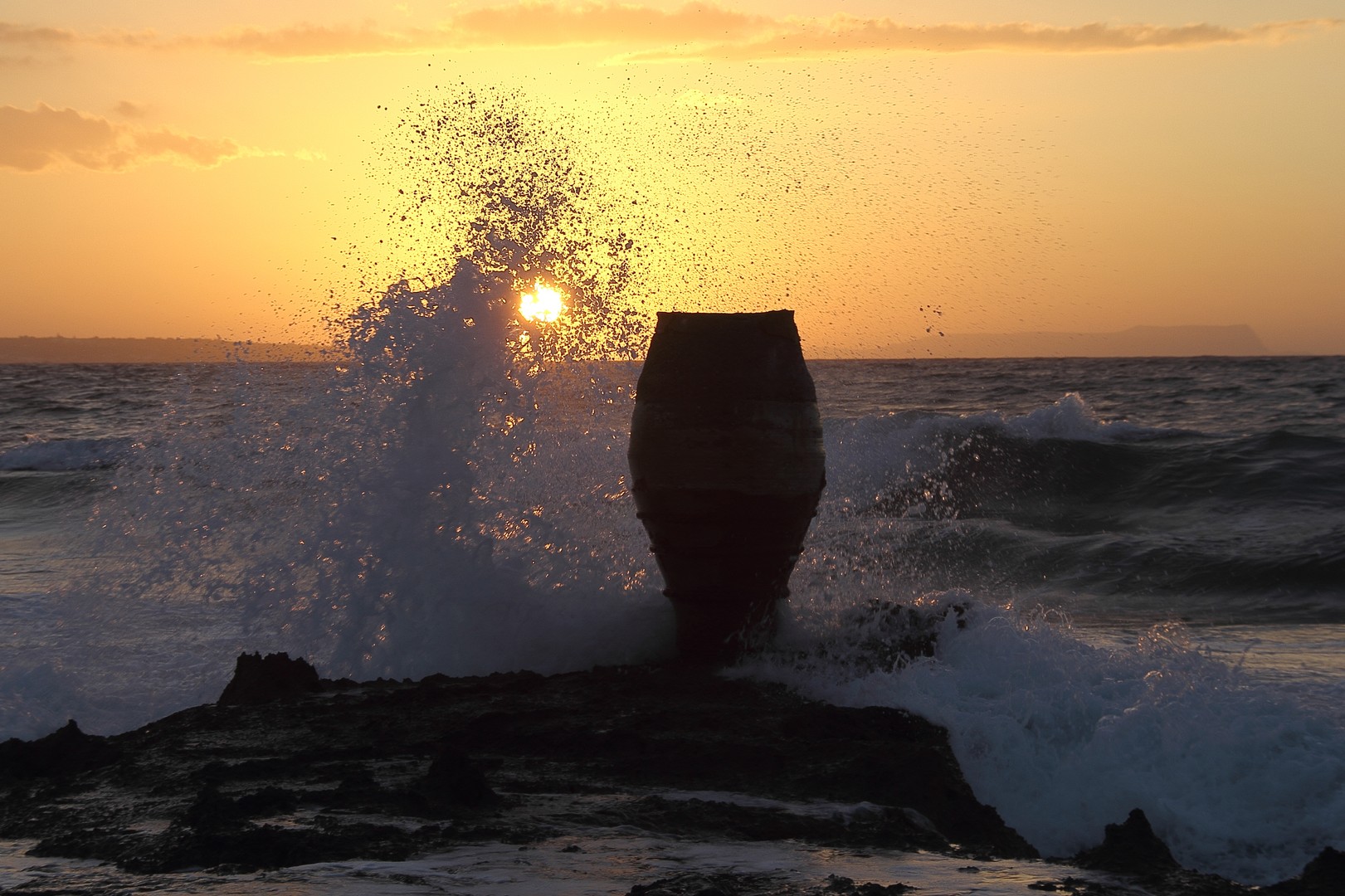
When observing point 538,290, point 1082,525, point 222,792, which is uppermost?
point 538,290

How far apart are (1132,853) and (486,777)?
2119mm

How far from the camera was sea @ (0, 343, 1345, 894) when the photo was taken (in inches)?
181

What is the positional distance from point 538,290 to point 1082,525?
28.3 feet

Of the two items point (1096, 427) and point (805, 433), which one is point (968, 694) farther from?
point (1096, 427)

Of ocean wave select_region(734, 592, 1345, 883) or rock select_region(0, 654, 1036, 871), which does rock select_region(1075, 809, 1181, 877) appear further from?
ocean wave select_region(734, 592, 1345, 883)

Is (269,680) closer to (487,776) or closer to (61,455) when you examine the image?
(487,776)

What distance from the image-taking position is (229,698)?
595 centimetres

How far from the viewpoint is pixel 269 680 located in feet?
19.6

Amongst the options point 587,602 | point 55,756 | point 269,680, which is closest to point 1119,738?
point 587,602

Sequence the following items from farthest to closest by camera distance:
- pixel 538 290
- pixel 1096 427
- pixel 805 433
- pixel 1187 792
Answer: pixel 1096 427 → pixel 538 290 → pixel 805 433 → pixel 1187 792

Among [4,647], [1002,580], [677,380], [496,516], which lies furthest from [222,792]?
[1002,580]

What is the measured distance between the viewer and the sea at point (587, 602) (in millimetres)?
4605

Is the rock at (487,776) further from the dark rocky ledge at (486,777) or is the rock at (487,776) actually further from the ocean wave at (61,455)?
the ocean wave at (61,455)

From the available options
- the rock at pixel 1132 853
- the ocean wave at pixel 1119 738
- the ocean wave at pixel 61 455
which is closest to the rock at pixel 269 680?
the ocean wave at pixel 1119 738
